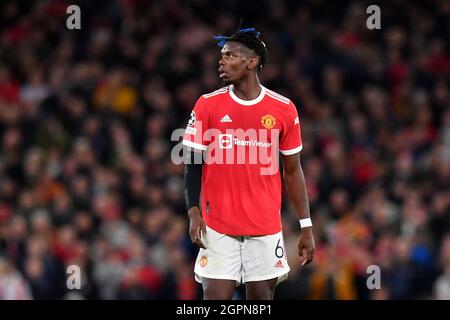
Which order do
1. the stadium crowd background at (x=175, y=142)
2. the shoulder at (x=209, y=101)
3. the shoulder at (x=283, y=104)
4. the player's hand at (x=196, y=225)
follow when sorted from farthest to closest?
1. the stadium crowd background at (x=175, y=142)
2. the shoulder at (x=283, y=104)
3. the shoulder at (x=209, y=101)
4. the player's hand at (x=196, y=225)

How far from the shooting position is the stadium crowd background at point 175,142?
11398mm

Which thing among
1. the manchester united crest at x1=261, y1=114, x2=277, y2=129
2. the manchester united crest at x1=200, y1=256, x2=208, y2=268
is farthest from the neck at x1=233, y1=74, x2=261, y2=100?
the manchester united crest at x1=200, y1=256, x2=208, y2=268

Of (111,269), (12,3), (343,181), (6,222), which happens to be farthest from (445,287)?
(12,3)

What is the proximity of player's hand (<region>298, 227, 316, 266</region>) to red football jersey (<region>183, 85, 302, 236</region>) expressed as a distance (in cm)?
23

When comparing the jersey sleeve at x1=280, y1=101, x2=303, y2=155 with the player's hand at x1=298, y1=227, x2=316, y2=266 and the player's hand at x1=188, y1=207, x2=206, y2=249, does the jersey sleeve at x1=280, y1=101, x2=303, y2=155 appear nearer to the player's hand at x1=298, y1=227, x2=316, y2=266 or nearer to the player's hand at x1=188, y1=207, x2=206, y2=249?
the player's hand at x1=298, y1=227, x2=316, y2=266

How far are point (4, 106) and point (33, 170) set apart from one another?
132 cm

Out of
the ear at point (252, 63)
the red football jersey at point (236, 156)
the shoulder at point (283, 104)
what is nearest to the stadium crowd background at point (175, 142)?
the red football jersey at point (236, 156)

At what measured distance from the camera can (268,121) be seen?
6684mm

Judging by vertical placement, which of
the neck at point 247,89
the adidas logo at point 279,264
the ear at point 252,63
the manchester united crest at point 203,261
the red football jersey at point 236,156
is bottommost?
the adidas logo at point 279,264

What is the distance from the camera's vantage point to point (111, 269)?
11477mm

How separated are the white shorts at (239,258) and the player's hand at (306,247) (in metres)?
0.16

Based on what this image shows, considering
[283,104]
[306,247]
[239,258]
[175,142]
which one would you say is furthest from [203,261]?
[175,142]

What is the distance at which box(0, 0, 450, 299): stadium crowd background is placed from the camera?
37.4 ft

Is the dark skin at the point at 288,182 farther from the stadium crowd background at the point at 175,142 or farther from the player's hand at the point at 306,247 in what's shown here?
the stadium crowd background at the point at 175,142
